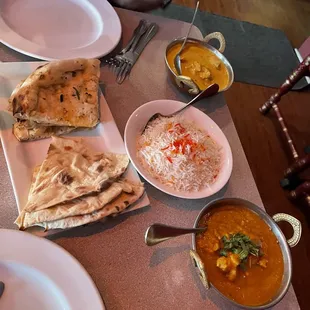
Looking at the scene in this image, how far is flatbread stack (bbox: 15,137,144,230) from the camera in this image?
0.96 meters

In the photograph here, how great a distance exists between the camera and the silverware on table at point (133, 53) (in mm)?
1437

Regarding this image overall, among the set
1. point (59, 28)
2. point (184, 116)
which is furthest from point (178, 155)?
point (59, 28)

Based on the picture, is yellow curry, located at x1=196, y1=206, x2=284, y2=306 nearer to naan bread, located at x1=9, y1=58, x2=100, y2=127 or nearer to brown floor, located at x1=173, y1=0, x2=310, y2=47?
naan bread, located at x1=9, y1=58, x2=100, y2=127

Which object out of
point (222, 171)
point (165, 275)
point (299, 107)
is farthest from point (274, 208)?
point (165, 275)

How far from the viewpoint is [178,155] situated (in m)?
1.21

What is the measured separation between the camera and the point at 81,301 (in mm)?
899

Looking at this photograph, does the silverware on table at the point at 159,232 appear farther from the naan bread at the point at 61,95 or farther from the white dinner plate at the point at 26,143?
the naan bread at the point at 61,95

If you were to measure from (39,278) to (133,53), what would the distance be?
0.95 metres

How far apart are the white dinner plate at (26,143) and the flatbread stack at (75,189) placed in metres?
0.03

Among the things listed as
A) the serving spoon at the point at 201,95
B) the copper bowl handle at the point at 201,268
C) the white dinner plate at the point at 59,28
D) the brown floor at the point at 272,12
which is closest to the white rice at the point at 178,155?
the serving spoon at the point at 201,95

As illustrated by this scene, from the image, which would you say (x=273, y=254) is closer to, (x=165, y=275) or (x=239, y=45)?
(x=165, y=275)

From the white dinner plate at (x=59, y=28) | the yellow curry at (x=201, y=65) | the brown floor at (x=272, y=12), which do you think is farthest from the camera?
the brown floor at (x=272, y=12)

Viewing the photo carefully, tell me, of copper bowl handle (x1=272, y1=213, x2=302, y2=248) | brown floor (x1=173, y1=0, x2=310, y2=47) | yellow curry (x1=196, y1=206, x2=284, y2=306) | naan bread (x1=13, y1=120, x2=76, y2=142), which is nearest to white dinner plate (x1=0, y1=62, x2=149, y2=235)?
naan bread (x1=13, y1=120, x2=76, y2=142)

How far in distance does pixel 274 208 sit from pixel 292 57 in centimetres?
181
